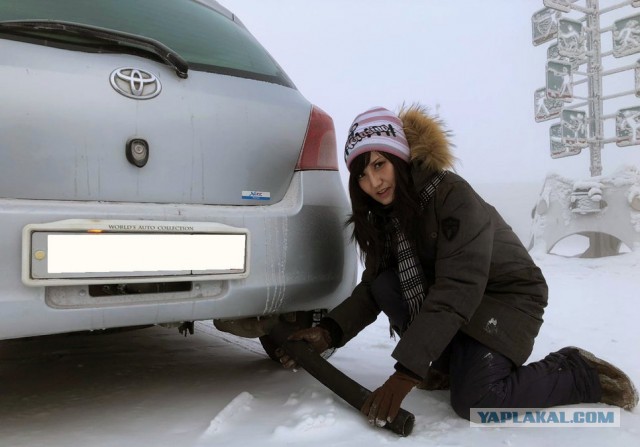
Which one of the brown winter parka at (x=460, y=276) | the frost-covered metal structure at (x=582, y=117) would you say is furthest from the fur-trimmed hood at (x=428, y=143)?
the frost-covered metal structure at (x=582, y=117)

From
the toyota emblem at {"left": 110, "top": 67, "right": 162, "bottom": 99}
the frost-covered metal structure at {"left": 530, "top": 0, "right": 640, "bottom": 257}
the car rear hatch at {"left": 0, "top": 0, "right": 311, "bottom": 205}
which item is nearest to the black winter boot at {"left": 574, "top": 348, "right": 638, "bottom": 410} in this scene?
the car rear hatch at {"left": 0, "top": 0, "right": 311, "bottom": 205}

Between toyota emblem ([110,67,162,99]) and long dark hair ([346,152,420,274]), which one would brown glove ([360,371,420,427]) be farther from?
toyota emblem ([110,67,162,99])

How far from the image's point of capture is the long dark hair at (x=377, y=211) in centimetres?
154

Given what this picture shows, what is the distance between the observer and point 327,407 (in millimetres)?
1524

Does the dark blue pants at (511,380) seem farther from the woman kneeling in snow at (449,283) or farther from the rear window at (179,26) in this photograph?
the rear window at (179,26)

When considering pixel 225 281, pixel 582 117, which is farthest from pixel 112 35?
pixel 582 117

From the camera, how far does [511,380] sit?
1496 mm

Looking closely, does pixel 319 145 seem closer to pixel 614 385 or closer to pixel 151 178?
pixel 151 178

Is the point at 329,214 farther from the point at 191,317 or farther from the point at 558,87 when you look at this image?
the point at 558,87

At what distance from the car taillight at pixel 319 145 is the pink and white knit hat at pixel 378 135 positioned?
8cm

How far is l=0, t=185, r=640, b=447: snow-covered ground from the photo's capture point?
4.45 ft

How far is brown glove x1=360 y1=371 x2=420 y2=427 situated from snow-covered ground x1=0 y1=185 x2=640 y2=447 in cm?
5

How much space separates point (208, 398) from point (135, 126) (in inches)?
35.4

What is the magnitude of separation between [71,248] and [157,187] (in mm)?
266
